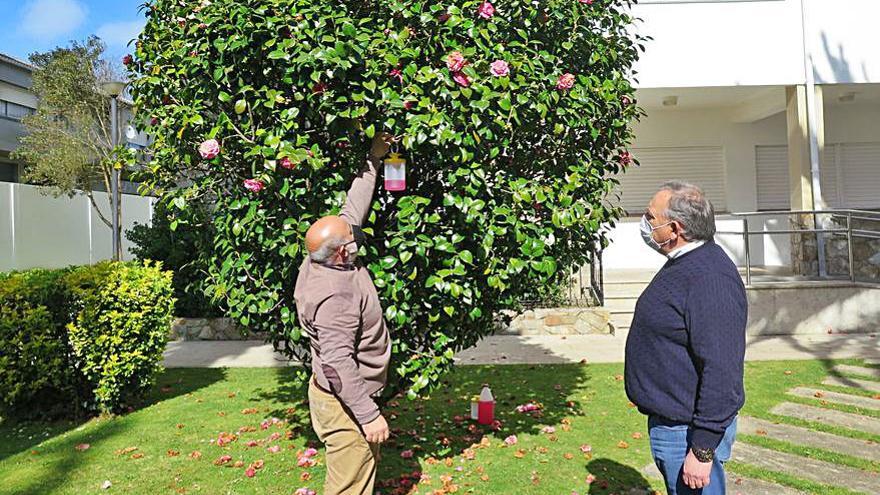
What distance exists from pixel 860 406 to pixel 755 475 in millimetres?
2378

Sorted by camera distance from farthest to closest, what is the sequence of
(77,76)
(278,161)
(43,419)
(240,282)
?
(77,76)
(43,419)
(240,282)
(278,161)

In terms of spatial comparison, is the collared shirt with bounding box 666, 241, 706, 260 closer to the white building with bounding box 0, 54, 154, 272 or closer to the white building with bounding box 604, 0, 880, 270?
the white building with bounding box 604, 0, 880, 270

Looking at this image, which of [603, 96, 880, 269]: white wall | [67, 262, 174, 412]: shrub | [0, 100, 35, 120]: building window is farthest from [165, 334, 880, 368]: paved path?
[0, 100, 35, 120]: building window

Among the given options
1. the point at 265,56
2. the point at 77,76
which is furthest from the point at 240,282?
the point at 77,76

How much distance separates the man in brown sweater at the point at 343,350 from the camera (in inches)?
117

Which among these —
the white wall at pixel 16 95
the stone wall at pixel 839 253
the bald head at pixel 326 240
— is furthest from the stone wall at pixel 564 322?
the white wall at pixel 16 95

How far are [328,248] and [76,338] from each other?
387 centimetres

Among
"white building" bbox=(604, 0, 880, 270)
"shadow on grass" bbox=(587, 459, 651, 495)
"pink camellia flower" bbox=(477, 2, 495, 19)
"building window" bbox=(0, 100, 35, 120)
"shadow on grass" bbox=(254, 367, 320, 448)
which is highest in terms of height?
"building window" bbox=(0, 100, 35, 120)

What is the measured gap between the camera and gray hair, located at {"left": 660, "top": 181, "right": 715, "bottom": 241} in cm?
257

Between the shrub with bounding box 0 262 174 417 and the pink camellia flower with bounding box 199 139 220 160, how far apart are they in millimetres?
2882

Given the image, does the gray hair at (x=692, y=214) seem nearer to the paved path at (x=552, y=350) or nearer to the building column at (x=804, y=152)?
the paved path at (x=552, y=350)

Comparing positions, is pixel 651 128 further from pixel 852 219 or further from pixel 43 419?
pixel 43 419

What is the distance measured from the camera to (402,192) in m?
4.00

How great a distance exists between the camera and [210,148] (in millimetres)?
3533
